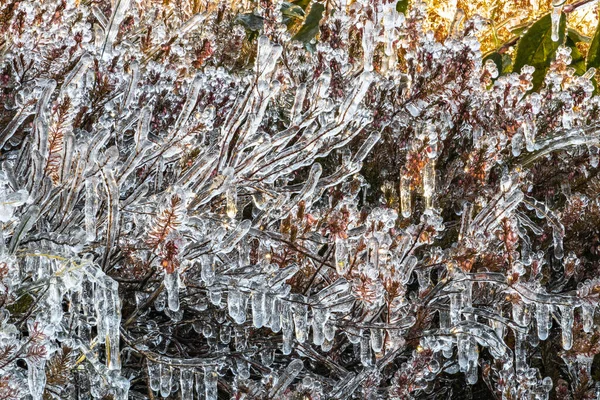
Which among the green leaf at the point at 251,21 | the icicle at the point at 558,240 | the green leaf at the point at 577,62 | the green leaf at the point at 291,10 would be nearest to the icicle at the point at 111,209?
the icicle at the point at 558,240

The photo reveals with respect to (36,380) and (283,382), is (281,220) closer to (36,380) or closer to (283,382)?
(283,382)

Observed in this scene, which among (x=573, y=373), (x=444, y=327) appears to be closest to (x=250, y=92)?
(x=444, y=327)

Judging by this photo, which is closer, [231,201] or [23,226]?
[23,226]

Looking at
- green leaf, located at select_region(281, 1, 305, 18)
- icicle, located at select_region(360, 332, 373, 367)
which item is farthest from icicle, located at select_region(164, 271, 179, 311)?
green leaf, located at select_region(281, 1, 305, 18)

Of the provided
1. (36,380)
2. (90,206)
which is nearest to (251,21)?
(90,206)

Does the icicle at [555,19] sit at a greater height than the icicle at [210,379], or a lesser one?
greater

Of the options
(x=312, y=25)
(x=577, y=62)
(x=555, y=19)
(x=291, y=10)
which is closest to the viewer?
(x=555, y=19)

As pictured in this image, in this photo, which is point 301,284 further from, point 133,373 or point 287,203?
point 133,373

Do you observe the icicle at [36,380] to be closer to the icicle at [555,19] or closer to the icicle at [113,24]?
the icicle at [113,24]
